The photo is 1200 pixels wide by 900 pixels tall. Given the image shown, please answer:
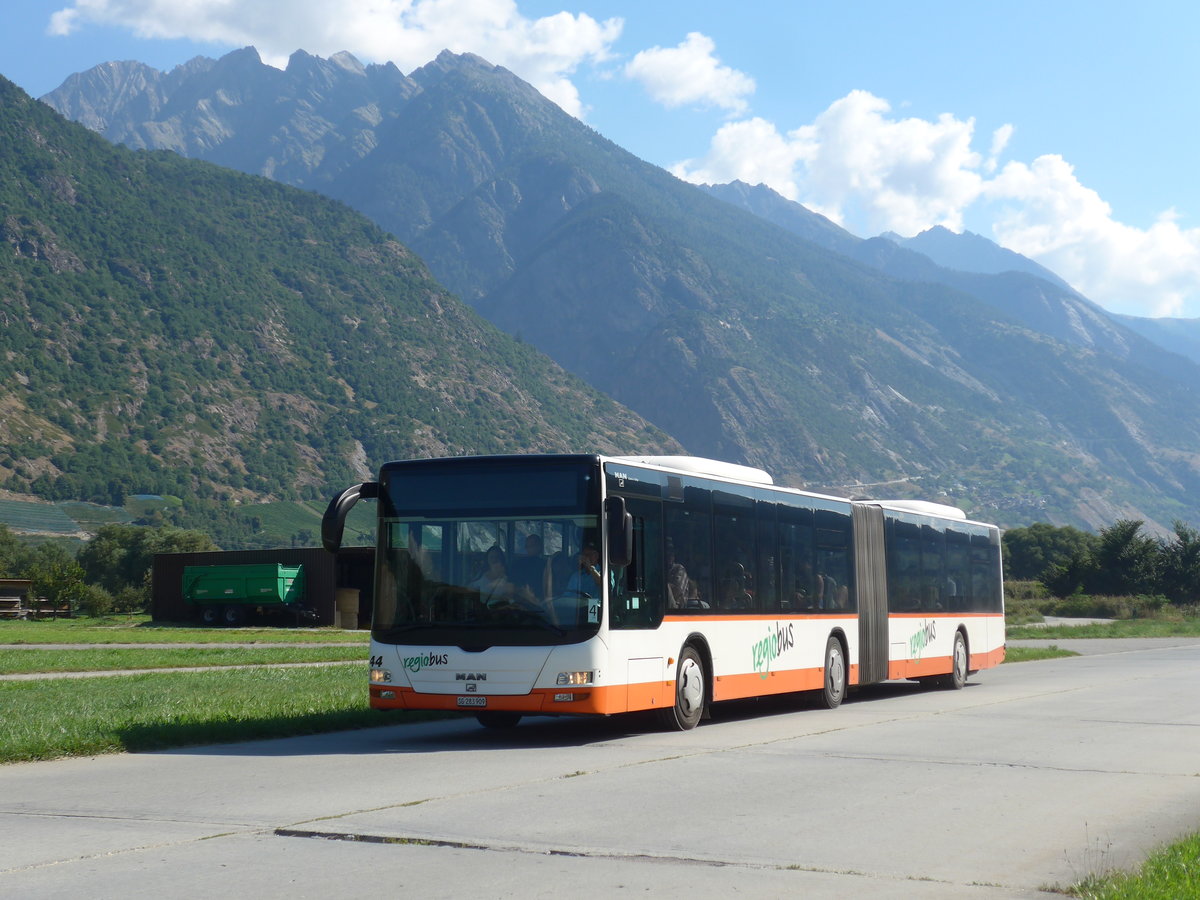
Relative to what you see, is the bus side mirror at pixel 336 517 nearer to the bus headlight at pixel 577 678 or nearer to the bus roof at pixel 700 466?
the bus headlight at pixel 577 678

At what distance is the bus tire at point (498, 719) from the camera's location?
15180 millimetres

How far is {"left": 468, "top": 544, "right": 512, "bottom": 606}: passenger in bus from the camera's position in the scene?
13203 mm

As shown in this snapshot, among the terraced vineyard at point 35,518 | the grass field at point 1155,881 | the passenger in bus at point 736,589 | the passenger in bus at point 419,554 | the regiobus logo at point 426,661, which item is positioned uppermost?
the terraced vineyard at point 35,518

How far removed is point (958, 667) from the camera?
23688mm

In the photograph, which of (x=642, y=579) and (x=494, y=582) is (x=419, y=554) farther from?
(x=642, y=579)

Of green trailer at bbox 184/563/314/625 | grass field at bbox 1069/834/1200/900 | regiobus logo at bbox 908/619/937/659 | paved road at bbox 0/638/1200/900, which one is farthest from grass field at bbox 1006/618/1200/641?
grass field at bbox 1069/834/1200/900

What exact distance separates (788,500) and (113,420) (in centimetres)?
13193

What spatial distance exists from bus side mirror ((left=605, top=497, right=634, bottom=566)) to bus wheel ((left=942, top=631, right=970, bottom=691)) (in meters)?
12.3

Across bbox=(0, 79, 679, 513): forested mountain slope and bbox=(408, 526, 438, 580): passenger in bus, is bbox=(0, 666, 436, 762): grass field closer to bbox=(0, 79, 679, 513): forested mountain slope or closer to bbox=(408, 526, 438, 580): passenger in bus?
bbox=(408, 526, 438, 580): passenger in bus

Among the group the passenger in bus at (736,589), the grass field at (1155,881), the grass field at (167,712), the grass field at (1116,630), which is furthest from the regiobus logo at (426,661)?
the grass field at (1116,630)

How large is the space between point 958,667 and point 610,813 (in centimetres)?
1615

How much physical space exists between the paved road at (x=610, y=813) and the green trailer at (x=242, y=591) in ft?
142

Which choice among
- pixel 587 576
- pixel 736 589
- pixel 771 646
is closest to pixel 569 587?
pixel 587 576

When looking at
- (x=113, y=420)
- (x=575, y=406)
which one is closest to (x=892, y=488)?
(x=575, y=406)
